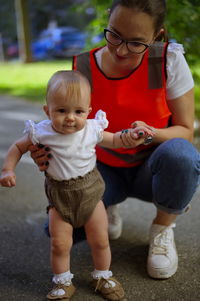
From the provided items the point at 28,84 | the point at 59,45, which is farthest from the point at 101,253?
the point at 59,45

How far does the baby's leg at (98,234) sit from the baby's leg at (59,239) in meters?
0.08

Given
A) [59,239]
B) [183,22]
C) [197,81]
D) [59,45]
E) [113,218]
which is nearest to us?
[59,239]

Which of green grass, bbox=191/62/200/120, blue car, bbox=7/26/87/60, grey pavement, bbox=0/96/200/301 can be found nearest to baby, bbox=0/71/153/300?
grey pavement, bbox=0/96/200/301

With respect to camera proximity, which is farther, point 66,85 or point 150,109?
point 150,109

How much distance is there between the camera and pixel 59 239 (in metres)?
1.58

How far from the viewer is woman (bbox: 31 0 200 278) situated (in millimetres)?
1628

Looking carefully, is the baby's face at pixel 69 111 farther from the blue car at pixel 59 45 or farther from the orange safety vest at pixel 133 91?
the blue car at pixel 59 45

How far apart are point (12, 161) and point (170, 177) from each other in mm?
640

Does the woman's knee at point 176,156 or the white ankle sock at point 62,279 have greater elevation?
the woman's knee at point 176,156

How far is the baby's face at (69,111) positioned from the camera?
4.85 feet

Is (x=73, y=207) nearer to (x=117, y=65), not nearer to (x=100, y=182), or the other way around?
(x=100, y=182)

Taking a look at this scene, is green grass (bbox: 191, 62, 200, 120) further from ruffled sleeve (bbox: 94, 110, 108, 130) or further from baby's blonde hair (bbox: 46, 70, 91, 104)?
baby's blonde hair (bbox: 46, 70, 91, 104)

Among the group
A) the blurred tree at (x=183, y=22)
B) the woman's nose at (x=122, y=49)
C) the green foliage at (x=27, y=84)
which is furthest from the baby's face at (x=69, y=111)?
the green foliage at (x=27, y=84)

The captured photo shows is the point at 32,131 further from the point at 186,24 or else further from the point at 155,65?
the point at 186,24
